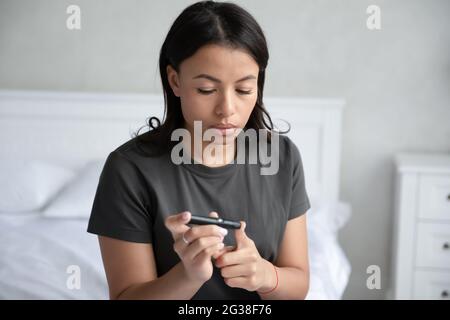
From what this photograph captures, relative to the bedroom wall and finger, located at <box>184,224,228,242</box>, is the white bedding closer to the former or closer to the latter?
the bedroom wall

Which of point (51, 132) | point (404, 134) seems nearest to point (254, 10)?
point (404, 134)

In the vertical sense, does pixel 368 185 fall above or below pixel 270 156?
below

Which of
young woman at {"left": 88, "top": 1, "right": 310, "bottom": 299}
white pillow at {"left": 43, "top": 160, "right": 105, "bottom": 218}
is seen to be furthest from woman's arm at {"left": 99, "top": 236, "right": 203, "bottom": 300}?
white pillow at {"left": 43, "top": 160, "right": 105, "bottom": 218}

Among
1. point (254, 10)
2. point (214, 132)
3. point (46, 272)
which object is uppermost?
point (254, 10)

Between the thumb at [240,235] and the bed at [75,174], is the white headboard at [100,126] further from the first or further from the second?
the thumb at [240,235]

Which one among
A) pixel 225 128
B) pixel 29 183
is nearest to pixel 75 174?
pixel 29 183

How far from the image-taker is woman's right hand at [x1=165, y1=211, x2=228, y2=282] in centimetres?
63

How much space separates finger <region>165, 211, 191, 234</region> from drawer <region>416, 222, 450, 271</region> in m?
1.43

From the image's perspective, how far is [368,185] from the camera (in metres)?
2.14

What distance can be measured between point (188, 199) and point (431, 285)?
139 centimetres

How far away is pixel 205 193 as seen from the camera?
802 mm

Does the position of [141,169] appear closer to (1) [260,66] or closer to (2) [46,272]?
(1) [260,66]

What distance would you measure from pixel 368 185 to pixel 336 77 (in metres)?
0.44

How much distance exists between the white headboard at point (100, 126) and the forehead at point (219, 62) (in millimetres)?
1324
